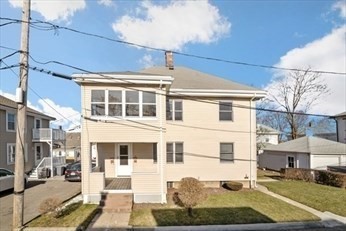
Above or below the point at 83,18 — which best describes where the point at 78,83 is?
below

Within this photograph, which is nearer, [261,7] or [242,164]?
[261,7]

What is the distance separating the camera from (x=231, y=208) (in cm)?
1381

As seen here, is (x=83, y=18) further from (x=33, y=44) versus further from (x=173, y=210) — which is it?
(x=173, y=210)

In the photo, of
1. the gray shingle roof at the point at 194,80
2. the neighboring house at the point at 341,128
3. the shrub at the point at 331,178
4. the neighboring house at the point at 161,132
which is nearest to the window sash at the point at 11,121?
the neighboring house at the point at 161,132

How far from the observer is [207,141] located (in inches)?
758

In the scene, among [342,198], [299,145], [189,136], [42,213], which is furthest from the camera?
[299,145]

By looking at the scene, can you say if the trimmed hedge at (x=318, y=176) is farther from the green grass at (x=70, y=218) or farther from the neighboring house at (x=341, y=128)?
the green grass at (x=70, y=218)

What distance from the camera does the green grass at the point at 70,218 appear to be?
11430mm

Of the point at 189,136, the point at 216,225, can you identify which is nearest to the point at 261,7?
the point at 189,136

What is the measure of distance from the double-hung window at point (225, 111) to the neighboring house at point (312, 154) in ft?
42.3

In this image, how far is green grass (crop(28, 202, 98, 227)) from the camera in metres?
11.4

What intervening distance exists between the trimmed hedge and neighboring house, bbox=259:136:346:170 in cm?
362

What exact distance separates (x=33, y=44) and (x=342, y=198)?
16729 mm

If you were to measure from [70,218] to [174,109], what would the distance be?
9167 millimetres
